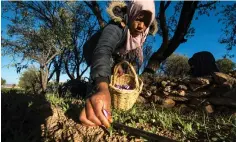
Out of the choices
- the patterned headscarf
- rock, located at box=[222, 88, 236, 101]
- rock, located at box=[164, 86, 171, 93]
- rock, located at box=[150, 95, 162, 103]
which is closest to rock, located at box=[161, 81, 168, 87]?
rock, located at box=[164, 86, 171, 93]

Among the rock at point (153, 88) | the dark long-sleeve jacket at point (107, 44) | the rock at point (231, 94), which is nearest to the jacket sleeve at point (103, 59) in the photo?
the dark long-sleeve jacket at point (107, 44)

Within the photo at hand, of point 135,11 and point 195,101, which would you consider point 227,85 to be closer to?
point 195,101

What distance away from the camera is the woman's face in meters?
3.75

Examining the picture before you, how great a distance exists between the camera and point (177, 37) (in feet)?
53.2

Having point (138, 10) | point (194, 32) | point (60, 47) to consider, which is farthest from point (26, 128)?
point (60, 47)

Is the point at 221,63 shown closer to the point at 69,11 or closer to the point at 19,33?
the point at 69,11

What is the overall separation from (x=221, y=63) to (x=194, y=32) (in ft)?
121

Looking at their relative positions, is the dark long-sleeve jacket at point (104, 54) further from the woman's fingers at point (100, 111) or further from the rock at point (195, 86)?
the rock at point (195, 86)

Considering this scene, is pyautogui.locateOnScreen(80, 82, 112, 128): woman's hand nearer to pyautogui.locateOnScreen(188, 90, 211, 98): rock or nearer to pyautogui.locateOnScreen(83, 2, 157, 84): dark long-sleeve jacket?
pyautogui.locateOnScreen(83, 2, 157, 84): dark long-sleeve jacket

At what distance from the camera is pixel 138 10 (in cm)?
369

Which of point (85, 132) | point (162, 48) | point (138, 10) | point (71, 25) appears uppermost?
point (71, 25)

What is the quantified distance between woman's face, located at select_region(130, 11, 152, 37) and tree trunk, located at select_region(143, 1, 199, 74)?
40.4 ft

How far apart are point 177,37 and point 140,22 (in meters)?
12.8

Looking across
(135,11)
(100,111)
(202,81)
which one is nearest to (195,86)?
(202,81)
